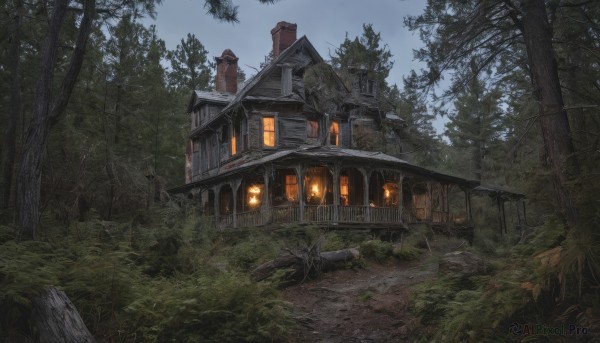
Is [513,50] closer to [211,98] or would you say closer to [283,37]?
[283,37]

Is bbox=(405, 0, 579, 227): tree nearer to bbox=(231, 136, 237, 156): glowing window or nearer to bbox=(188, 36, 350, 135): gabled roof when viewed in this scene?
bbox=(188, 36, 350, 135): gabled roof

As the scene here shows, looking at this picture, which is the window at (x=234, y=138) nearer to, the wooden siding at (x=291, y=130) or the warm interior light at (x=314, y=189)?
the wooden siding at (x=291, y=130)

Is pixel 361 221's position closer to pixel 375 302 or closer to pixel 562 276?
pixel 375 302

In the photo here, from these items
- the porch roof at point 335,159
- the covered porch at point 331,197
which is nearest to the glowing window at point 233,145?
the porch roof at point 335,159

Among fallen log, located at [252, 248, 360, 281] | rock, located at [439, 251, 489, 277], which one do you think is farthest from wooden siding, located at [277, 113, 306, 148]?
rock, located at [439, 251, 489, 277]

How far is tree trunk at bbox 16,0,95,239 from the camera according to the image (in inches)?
336

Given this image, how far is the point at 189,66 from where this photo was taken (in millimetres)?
44688

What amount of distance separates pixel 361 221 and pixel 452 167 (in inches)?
1274

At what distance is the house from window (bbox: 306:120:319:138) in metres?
0.07

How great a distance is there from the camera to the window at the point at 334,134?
98.4 ft

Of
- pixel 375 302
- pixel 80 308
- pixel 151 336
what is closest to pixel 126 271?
pixel 80 308

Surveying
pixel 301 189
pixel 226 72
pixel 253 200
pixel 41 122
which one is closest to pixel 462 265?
pixel 41 122

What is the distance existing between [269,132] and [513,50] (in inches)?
694

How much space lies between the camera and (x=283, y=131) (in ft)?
92.6
